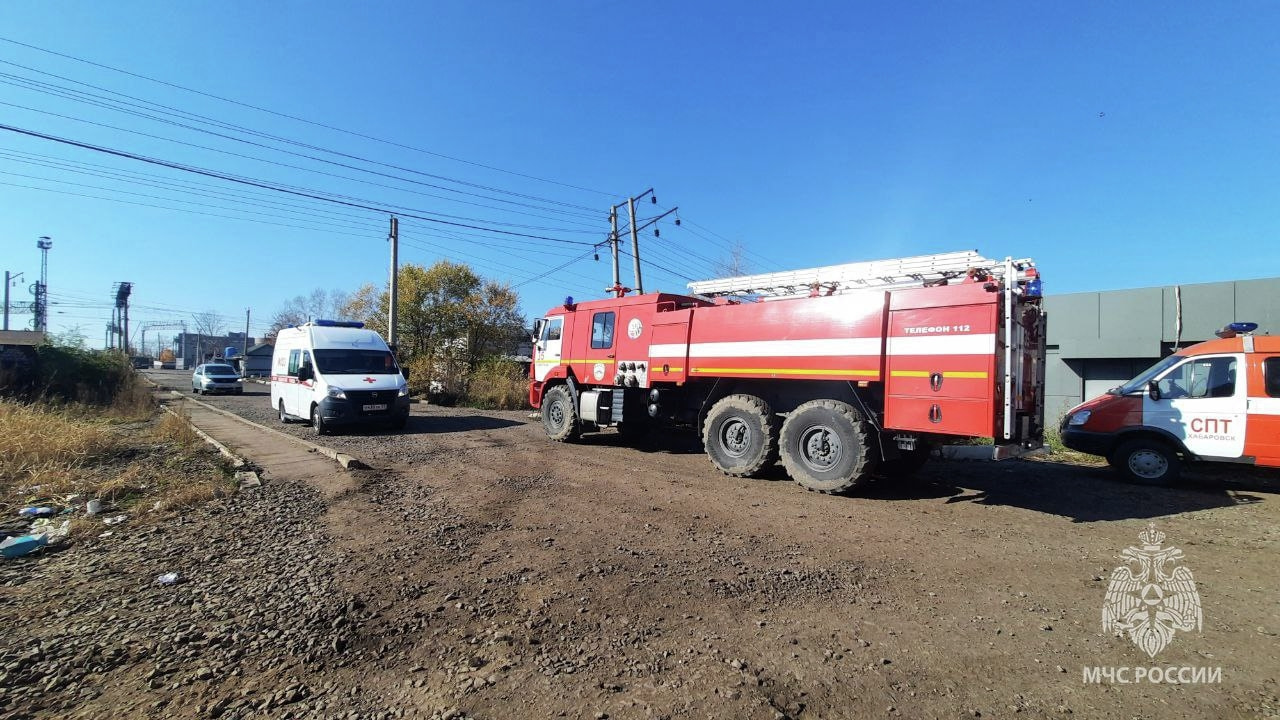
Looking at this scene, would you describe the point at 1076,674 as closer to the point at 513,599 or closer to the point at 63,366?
the point at 513,599

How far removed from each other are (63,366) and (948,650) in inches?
859

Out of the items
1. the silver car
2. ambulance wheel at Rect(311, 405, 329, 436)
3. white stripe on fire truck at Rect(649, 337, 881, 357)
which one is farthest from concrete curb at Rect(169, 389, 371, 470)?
the silver car

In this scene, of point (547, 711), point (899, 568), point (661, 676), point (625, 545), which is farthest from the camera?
point (625, 545)

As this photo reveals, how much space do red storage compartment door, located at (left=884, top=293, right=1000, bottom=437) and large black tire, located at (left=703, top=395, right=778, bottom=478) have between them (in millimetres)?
1594

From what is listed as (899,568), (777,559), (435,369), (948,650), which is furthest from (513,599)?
(435,369)

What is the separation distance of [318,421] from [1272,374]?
1561 cm

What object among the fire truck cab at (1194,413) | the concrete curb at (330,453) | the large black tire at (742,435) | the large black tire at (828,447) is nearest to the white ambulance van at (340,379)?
the concrete curb at (330,453)

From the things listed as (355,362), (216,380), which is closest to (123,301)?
(216,380)

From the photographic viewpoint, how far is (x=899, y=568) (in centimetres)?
417

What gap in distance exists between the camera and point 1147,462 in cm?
734

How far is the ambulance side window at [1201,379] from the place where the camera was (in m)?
6.85

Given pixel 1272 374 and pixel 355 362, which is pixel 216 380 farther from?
pixel 1272 374

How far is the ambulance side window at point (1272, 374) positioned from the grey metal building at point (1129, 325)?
5.62 meters

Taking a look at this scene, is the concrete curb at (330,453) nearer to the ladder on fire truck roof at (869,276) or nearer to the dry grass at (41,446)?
the dry grass at (41,446)
